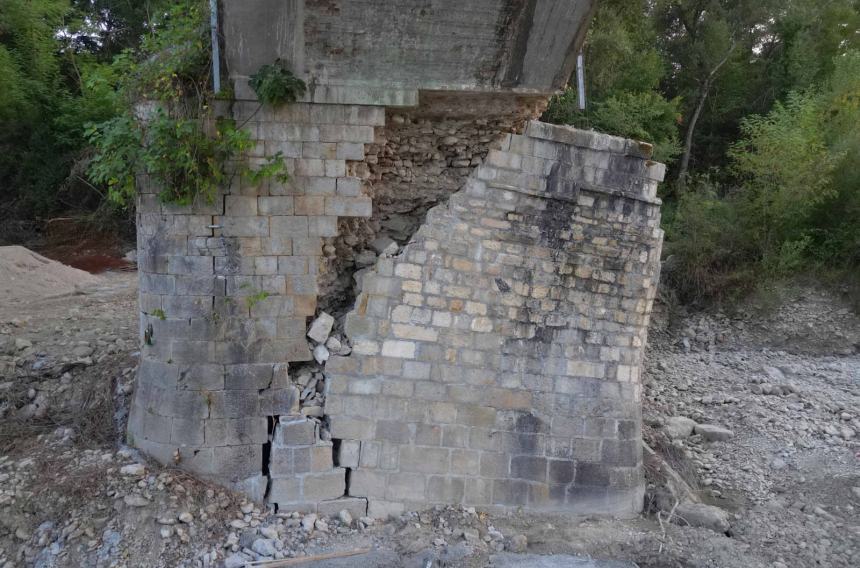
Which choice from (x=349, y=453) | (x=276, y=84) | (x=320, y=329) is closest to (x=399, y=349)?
(x=320, y=329)

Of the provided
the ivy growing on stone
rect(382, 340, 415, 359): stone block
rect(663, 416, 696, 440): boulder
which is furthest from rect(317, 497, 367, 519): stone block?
rect(663, 416, 696, 440): boulder

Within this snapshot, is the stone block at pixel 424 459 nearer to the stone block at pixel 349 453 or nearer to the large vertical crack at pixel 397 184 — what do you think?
the stone block at pixel 349 453

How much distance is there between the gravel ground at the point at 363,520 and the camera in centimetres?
447

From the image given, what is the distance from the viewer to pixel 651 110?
1339cm

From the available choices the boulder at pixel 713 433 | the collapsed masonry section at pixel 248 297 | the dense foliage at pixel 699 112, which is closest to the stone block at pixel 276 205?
the collapsed masonry section at pixel 248 297

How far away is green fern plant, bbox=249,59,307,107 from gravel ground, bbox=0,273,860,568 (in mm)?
3189

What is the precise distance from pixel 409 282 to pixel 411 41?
199cm

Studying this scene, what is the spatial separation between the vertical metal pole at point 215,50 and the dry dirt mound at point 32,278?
6.81 meters

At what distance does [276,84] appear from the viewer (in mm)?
4500

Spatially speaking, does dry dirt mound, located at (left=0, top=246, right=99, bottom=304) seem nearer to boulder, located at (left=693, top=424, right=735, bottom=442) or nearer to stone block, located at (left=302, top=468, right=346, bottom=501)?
stone block, located at (left=302, top=468, right=346, bottom=501)

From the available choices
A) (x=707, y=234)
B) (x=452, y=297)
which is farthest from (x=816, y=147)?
(x=452, y=297)

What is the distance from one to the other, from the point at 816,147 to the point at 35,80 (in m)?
17.0

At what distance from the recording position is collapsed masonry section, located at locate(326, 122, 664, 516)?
4.99 metres

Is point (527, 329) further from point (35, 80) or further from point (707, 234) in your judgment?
point (35, 80)
